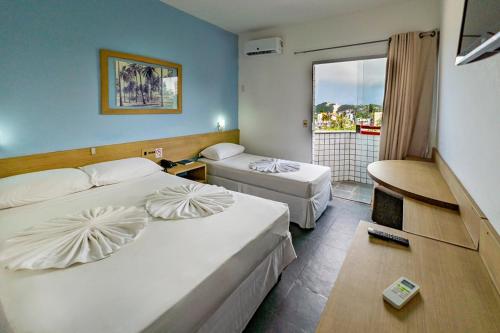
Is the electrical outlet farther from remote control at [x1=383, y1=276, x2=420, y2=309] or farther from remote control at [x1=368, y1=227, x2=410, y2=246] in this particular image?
remote control at [x1=383, y1=276, x2=420, y2=309]

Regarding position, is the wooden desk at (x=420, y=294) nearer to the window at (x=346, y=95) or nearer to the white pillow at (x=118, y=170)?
the white pillow at (x=118, y=170)

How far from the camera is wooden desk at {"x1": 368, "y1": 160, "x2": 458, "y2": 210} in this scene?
163cm

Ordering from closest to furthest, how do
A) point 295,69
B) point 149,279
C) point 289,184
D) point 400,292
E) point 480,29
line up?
point 400,292
point 480,29
point 149,279
point 289,184
point 295,69

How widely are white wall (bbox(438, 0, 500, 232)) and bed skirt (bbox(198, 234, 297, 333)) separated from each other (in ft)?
4.00

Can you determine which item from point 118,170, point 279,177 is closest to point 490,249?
point 279,177

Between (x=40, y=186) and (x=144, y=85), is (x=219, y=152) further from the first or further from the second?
(x=40, y=186)

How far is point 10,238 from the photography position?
1442mm

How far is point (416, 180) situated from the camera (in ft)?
6.56

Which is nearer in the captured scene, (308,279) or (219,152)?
(308,279)

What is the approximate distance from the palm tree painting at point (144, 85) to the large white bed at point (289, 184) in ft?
3.57

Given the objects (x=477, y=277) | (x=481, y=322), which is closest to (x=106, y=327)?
(x=481, y=322)

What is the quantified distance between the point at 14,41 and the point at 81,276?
2090mm

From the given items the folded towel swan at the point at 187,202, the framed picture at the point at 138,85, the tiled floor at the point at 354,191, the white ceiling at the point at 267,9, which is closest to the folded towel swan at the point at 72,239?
the folded towel swan at the point at 187,202

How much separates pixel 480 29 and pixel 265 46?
131 inches
